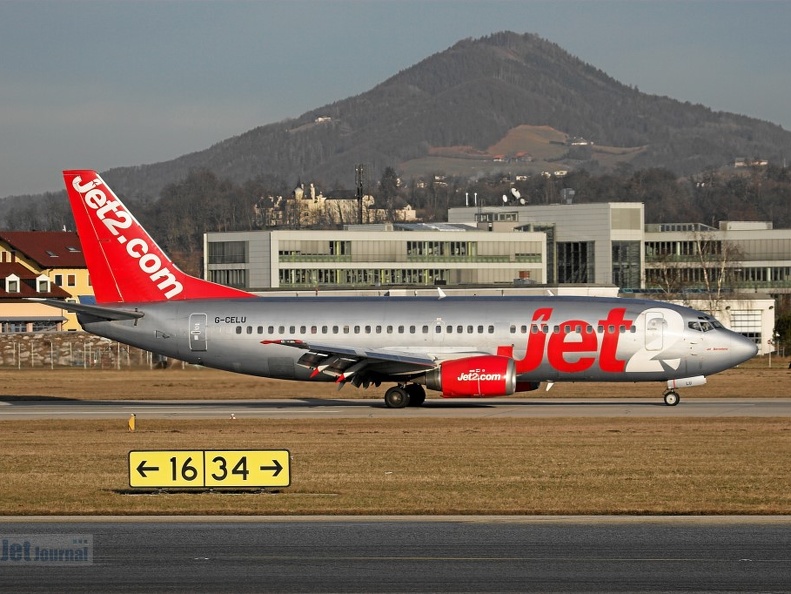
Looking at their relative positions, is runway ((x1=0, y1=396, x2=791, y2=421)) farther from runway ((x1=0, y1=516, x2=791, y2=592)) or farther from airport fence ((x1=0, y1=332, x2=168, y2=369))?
airport fence ((x1=0, y1=332, x2=168, y2=369))

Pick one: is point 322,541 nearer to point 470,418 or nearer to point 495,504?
point 495,504

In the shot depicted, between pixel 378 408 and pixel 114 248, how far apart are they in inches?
452

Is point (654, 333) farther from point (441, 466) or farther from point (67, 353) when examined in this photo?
point (67, 353)

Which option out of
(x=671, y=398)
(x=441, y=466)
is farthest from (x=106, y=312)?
(x=441, y=466)

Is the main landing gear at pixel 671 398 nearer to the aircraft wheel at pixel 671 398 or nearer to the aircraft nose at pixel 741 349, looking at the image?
the aircraft wheel at pixel 671 398

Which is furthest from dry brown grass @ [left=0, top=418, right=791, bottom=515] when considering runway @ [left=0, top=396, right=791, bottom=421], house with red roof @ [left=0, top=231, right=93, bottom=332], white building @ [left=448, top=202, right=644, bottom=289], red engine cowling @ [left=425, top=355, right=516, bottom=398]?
white building @ [left=448, top=202, right=644, bottom=289]

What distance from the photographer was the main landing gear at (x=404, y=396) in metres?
45.8

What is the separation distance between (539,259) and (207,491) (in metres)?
102

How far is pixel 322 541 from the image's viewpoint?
63.2ft

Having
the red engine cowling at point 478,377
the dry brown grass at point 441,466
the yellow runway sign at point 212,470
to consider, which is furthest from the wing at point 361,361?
the yellow runway sign at point 212,470

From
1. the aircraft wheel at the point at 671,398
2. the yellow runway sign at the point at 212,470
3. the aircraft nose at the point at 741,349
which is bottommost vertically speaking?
the aircraft wheel at the point at 671,398

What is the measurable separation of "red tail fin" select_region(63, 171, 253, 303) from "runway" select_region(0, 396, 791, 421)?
172 inches

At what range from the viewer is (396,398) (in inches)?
1805

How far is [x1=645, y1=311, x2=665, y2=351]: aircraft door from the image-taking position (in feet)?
147
